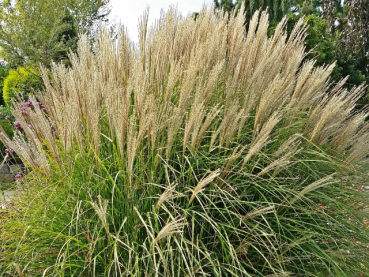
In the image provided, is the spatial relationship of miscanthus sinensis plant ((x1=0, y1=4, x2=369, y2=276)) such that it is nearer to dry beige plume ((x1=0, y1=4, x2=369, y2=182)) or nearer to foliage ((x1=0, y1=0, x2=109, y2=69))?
dry beige plume ((x1=0, y1=4, x2=369, y2=182))

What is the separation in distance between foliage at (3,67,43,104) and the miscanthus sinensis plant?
8858 mm

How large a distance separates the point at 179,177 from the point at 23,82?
10.5m

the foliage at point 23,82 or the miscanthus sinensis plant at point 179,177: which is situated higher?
the miscanthus sinensis plant at point 179,177

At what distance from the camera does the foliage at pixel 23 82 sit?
1015 centimetres

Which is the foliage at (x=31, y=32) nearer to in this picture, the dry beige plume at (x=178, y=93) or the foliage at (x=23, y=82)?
the foliage at (x=23, y=82)

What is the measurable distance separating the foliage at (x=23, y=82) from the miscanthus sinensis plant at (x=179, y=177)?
886cm

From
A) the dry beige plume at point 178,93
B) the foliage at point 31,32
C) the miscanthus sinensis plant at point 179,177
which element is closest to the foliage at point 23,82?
the foliage at point 31,32

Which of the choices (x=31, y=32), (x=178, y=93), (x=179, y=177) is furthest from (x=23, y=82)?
(x=179, y=177)

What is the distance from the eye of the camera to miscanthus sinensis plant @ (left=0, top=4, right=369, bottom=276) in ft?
4.74

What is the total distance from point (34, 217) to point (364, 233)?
73.1 inches

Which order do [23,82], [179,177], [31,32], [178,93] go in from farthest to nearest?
[31,32] < [23,82] < [178,93] < [179,177]

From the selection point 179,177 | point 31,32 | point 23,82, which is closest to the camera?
point 179,177

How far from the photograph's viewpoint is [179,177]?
1565 mm

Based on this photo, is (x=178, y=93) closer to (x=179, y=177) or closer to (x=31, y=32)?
(x=179, y=177)
